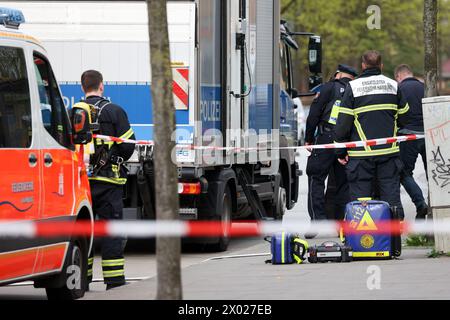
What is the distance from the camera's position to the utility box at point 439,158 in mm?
11930

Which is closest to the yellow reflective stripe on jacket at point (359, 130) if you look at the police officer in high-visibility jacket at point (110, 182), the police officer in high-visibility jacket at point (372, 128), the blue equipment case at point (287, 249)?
the police officer in high-visibility jacket at point (372, 128)

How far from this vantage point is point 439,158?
39.4 ft

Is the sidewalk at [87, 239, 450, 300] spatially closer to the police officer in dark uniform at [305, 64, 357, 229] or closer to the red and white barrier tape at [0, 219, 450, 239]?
the red and white barrier tape at [0, 219, 450, 239]

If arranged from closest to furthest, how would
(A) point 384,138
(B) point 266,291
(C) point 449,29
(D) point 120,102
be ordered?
(B) point 266,291
(A) point 384,138
(D) point 120,102
(C) point 449,29

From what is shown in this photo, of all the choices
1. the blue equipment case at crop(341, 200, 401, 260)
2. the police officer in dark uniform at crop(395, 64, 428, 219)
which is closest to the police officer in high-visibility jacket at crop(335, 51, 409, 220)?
the blue equipment case at crop(341, 200, 401, 260)

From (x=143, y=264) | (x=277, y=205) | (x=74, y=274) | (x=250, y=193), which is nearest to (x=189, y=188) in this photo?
(x=143, y=264)

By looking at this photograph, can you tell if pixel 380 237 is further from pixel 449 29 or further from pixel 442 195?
pixel 449 29

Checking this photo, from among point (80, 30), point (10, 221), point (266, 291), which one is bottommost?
→ point (266, 291)

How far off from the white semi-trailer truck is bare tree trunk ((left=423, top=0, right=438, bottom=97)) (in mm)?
2288

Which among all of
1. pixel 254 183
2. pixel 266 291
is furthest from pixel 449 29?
pixel 266 291

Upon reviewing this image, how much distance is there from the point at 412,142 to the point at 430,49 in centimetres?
339

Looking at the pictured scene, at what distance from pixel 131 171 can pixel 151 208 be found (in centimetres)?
46

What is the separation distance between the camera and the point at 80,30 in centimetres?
1377
